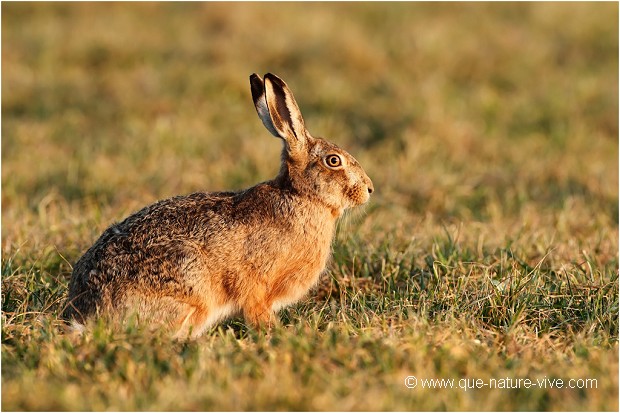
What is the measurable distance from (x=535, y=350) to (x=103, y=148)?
538cm

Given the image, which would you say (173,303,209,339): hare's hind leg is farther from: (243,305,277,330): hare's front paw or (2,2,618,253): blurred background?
(2,2,618,253): blurred background

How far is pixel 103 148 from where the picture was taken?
868 centimetres

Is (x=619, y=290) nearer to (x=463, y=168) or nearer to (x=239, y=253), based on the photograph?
(x=239, y=253)

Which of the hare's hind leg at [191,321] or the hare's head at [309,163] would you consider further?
the hare's head at [309,163]

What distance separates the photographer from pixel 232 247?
4.86 metres

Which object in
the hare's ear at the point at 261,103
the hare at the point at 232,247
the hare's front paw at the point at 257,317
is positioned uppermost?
the hare's ear at the point at 261,103

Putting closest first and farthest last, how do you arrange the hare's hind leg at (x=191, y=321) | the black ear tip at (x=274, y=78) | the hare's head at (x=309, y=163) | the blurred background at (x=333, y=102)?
1. the hare's hind leg at (x=191, y=321)
2. the black ear tip at (x=274, y=78)
3. the hare's head at (x=309, y=163)
4. the blurred background at (x=333, y=102)

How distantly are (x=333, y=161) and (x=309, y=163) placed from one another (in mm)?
138

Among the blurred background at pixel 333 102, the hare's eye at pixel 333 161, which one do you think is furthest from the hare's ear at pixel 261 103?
the blurred background at pixel 333 102

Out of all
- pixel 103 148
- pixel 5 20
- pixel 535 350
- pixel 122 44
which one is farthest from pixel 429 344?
pixel 5 20

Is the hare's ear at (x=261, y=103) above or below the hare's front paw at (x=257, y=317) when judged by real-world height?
above

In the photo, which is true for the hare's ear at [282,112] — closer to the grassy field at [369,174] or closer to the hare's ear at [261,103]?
the hare's ear at [261,103]

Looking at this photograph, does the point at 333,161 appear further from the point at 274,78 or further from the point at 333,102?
the point at 333,102

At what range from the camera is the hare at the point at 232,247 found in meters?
4.61
